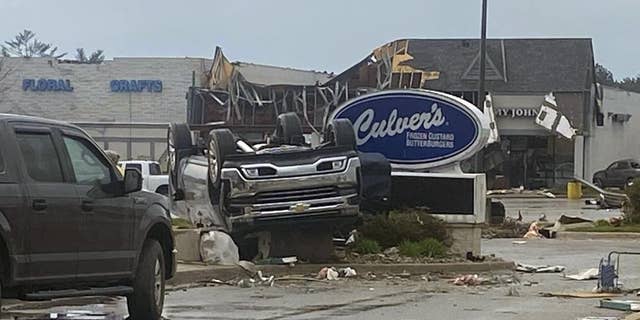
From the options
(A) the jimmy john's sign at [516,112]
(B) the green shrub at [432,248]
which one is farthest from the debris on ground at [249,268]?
(A) the jimmy john's sign at [516,112]

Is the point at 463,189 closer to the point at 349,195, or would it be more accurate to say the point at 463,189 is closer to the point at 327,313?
the point at 349,195

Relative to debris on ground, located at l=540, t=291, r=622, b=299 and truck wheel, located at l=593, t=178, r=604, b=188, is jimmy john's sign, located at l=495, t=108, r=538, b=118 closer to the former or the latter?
truck wheel, located at l=593, t=178, r=604, b=188

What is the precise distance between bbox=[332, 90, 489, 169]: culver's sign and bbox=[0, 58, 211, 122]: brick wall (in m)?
38.9

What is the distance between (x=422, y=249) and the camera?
2027 centimetres

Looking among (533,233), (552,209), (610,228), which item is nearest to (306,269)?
(533,233)

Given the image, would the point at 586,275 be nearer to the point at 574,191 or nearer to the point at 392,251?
the point at 392,251

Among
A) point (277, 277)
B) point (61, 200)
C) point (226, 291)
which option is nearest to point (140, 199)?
point (61, 200)

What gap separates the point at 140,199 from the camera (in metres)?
12.0

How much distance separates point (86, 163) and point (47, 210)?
1.19 meters

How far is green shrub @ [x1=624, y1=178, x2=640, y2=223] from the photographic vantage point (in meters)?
31.3

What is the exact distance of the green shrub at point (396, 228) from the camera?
67.5ft

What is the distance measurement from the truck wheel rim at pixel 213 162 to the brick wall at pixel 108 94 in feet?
136

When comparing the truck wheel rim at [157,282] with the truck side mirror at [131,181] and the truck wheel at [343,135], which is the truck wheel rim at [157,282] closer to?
the truck side mirror at [131,181]

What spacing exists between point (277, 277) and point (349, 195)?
5.32 feet
